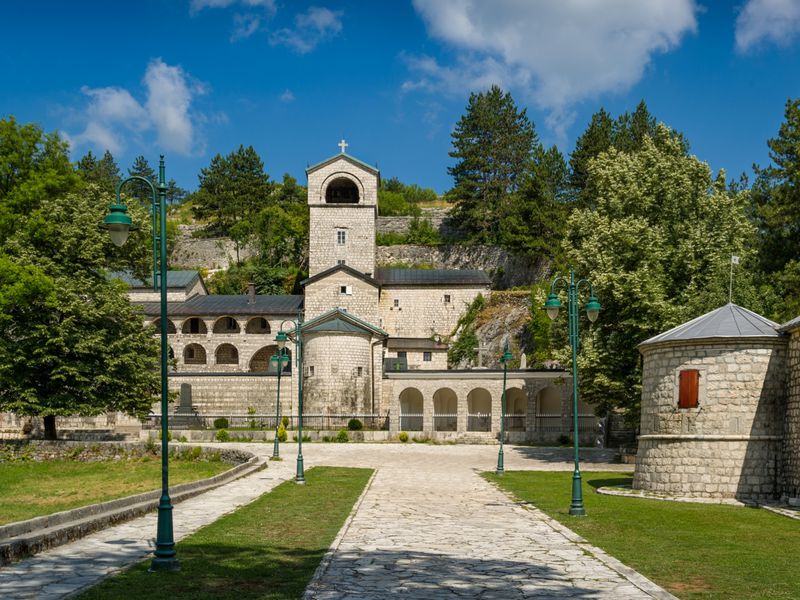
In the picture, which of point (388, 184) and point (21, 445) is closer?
point (21, 445)

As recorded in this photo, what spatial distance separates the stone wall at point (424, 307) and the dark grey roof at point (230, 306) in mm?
6491

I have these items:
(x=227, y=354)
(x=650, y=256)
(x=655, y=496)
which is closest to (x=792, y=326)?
(x=655, y=496)

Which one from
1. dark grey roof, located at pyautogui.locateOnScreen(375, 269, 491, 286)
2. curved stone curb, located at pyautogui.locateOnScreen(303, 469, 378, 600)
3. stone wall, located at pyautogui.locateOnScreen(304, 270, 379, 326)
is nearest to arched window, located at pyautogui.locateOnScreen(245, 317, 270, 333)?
stone wall, located at pyautogui.locateOnScreen(304, 270, 379, 326)

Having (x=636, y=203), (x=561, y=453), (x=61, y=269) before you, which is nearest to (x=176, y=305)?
(x=61, y=269)

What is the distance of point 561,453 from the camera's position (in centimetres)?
3697

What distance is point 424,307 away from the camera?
2392 inches

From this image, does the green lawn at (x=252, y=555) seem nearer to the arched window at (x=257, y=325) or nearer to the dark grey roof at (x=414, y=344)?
the dark grey roof at (x=414, y=344)

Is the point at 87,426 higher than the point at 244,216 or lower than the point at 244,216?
lower

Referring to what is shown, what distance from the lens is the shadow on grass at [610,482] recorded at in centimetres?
2330

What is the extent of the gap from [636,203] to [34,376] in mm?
24736

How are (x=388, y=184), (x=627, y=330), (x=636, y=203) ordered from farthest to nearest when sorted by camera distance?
1. (x=388, y=184)
2. (x=636, y=203)
3. (x=627, y=330)

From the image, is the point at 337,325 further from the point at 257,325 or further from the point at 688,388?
the point at 688,388

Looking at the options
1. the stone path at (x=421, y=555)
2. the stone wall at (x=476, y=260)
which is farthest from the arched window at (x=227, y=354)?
the stone path at (x=421, y=555)

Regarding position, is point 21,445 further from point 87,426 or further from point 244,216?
point 244,216
